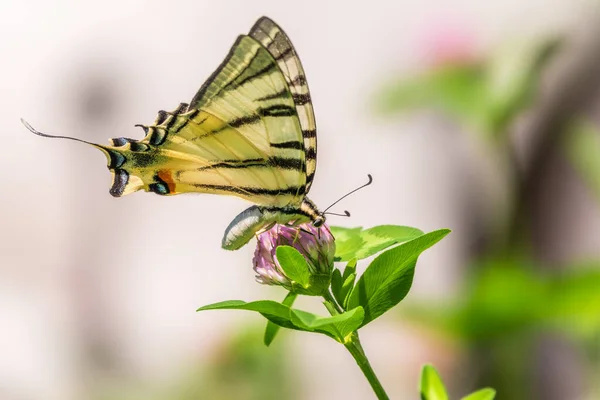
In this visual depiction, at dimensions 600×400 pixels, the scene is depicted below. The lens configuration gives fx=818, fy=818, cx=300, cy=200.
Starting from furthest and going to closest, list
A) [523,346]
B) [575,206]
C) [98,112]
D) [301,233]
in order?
[575,206] < [98,112] < [523,346] < [301,233]

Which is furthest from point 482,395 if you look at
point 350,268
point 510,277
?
point 510,277

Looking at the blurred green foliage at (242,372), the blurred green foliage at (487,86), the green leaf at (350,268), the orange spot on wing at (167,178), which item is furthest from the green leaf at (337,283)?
the blurred green foliage at (242,372)

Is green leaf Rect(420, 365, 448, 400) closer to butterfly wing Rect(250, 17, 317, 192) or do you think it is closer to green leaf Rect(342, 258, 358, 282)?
green leaf Rect(342, 258, 358, 282)

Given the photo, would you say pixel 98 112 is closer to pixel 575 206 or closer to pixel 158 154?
pixel 575 206

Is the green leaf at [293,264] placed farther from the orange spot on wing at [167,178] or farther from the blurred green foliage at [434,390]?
the orange spot on wing at [167,178]

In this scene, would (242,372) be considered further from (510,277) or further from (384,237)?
(384,237)

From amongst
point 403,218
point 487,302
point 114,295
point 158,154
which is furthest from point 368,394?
point 158,154
